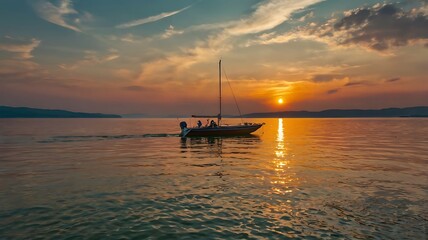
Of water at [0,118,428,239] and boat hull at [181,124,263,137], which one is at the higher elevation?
boat hull at [181,124,263,137]

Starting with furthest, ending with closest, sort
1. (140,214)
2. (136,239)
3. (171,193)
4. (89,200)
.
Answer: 1. (171,193)
2. (89,200)
3. (140,214)
4. (136,239)

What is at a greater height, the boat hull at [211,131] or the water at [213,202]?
the boat hull at [211,131]

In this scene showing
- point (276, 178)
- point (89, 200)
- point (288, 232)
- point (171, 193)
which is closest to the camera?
point (288, 232)

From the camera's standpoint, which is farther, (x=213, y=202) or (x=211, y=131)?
(x=211, y=131)

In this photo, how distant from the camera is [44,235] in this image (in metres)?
10.1

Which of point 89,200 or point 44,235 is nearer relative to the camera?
point 44,235

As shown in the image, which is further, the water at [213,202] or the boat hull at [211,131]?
the boat hull at [211,131]

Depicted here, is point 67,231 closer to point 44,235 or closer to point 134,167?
point 44,235

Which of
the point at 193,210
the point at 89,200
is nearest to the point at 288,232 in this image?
the point at 193,210

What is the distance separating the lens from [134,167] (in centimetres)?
2483

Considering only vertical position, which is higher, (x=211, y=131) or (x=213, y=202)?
(x=211, y=131)

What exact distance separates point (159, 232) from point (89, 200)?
5.94 metres

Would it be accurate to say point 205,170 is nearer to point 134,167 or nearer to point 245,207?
point 134,167

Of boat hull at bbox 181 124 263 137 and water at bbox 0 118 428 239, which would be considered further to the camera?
boat hull at bbox 181 124 263 137
